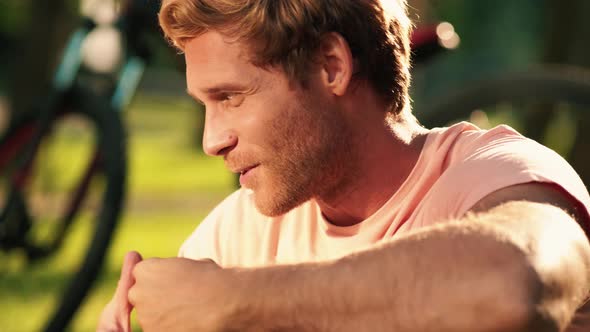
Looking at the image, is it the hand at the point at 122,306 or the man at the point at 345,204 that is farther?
the hand at the point at 122,306

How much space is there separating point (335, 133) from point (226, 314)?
0.90 meters

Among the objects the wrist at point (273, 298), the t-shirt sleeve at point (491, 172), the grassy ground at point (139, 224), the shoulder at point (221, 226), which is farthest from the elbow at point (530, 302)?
the grassy ground at point (139, 224)

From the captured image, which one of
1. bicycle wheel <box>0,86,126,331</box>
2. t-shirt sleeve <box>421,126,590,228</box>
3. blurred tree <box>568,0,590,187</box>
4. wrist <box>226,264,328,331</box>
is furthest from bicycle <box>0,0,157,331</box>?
wrist <box>226,264,328,331</box>

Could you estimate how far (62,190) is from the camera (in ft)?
19.2

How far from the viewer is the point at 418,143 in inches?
103

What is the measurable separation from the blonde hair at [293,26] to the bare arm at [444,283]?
0.80m

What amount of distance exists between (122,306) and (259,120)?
0.51 metres

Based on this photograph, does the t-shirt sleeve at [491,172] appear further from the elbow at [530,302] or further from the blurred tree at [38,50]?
the blurred tree at [38,50]

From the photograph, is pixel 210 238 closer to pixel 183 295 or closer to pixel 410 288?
pixel 183 295

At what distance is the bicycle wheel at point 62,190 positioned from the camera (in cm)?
455

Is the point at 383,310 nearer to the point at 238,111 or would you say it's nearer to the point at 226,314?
the point at 226,314

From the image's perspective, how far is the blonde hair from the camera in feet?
8.02

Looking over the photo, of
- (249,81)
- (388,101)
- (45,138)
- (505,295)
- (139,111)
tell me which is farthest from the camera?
(139,111)

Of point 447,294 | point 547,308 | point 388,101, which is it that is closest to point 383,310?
point 447,294
